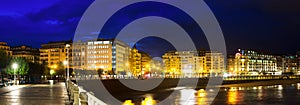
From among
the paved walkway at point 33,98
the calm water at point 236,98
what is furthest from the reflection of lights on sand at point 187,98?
the paved walkway at point 33,98

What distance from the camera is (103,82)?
279ft

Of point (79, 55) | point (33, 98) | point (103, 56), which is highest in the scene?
point (79, 55)

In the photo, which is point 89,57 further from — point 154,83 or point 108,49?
point 154,83

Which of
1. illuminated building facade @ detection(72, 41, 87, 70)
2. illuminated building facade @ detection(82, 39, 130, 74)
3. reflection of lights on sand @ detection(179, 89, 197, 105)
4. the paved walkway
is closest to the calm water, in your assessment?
reflection of lights on sand @ detection(179, 89, 197, 105)

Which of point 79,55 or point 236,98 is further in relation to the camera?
point 79,55

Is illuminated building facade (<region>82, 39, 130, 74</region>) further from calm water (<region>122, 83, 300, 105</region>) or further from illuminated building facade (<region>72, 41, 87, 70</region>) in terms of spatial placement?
calm water (<region>122, 83, 300, 105</region>)

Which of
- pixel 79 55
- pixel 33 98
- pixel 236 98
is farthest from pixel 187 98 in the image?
pixel 79 55

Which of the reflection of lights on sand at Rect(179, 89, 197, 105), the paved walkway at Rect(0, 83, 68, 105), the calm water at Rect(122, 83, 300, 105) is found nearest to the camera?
the paved walkway at Rect(0, 83, 68, 105)

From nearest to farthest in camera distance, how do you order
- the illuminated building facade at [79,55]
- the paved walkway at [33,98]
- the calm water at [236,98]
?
the paved walkway at [33,98]
the calm water at [236,98]
the illuminated building facade at [79,55]

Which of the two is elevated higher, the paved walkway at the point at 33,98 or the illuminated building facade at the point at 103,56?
the illuminated building facade at the point at 103,56

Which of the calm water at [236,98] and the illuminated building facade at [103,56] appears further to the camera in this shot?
the illuminated building facade at [103,56]

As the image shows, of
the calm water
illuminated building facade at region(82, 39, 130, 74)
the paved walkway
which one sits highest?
illuminated building facade at region(82, 39, 130, 74)

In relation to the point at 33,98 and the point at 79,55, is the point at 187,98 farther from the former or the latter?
the point at 79,55

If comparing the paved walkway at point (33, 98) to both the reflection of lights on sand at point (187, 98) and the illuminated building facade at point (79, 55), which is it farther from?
the illuminated building facade at point (79, 55)
